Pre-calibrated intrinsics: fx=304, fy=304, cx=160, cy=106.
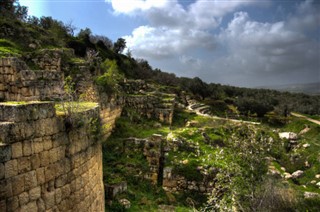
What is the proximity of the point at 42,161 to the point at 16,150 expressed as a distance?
1.76 ft

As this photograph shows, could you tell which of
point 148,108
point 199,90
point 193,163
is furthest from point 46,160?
point 199,90

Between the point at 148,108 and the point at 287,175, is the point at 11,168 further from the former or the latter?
the point at 148,108

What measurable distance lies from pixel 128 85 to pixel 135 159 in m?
13.0

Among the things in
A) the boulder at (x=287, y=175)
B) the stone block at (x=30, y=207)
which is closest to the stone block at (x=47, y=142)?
the stone block at (x=30, y=207)

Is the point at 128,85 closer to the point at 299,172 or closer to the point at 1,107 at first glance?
the point at 299,172

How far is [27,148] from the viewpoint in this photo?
15.3ft

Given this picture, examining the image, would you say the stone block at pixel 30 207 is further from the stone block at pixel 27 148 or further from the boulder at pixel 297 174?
the boulder at pixel 297 174

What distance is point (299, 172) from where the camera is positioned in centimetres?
1606

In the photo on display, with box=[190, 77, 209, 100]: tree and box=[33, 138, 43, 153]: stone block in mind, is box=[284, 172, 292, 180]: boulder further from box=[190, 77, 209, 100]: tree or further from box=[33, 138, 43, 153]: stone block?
box=[190, 77, 209, 100]: tree

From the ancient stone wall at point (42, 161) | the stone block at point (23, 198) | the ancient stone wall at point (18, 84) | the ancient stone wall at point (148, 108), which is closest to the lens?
the ancient stone wall at point (42, 161)

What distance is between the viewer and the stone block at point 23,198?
4.49m

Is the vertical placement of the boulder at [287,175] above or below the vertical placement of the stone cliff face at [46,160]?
below

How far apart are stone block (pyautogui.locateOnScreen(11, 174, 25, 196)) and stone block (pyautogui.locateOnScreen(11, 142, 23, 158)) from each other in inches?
12.1

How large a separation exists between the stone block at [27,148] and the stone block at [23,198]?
1.93ft
